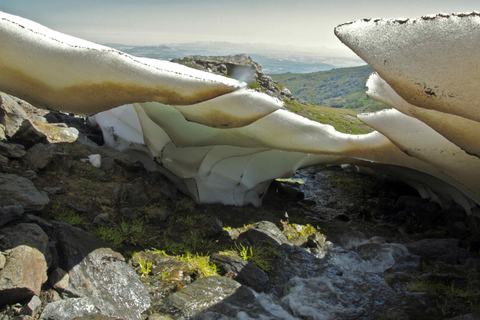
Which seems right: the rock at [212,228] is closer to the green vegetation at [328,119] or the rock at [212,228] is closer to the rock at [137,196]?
the rock at [137,196]

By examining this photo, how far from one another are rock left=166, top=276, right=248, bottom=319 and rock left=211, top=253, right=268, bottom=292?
275 mm

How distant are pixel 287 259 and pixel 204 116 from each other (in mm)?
3234

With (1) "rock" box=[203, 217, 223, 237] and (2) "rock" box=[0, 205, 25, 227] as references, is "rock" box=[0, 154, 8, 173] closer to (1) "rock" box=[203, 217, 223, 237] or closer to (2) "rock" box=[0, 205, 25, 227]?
(2) "rock" box=[0, 205, 25, 227]

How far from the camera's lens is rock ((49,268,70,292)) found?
4.01 metres

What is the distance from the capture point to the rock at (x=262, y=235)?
6.80 metres

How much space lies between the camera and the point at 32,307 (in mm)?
3545

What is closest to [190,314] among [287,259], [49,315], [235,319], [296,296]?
[235,319]


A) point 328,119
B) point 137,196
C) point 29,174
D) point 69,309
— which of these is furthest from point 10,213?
point 328,119

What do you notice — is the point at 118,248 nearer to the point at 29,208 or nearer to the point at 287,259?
the point at 29,208

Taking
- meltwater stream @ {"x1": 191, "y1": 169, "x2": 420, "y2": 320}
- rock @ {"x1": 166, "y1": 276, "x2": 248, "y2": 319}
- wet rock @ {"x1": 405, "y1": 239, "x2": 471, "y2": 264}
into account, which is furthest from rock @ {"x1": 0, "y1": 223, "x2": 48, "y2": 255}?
wet rock @ {"x1": 405, "y1": 239, "x2": 471, "y2": 264}

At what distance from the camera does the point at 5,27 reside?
15.7ft

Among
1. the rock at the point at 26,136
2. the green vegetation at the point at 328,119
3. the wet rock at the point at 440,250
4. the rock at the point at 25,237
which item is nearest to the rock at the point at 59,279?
the rock at the point at 25,237

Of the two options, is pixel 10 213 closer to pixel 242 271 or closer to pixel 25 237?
pixel 25 237

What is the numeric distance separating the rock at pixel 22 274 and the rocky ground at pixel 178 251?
0.01m
